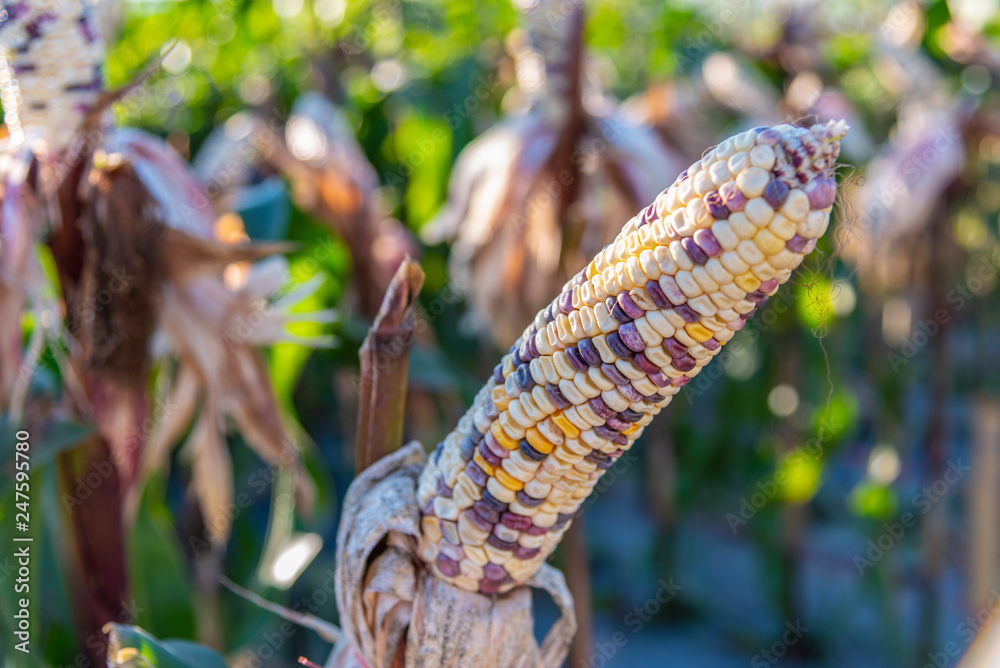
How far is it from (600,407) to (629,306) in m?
0.06

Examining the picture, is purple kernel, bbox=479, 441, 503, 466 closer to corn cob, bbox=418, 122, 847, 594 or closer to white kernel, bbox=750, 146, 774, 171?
corn cob, bbox=418, 122, 847, 594

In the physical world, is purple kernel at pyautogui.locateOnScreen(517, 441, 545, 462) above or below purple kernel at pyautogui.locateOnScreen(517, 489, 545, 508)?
above

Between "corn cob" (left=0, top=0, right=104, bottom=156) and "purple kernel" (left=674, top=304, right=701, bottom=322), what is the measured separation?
597mm

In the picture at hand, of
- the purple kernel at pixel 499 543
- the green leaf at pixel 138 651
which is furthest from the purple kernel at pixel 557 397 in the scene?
the green leaf at pixel 138 651

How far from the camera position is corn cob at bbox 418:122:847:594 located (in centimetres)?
34

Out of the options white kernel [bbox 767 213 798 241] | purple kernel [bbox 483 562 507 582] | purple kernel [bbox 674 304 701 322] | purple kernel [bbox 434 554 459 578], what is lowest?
purple kernel [bbox 483 562 507 582]

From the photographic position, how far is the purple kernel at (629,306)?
39 centimetres

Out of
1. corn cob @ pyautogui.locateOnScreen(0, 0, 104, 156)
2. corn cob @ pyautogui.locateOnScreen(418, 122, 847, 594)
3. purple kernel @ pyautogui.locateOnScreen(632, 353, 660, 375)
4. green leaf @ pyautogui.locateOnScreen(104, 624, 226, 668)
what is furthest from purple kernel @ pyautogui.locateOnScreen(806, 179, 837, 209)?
corn cob @ pyautogui.locateOnScreen(0, 0, 104, 156)

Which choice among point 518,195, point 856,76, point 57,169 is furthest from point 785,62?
point 856,76

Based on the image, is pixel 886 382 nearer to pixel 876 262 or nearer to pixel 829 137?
pixel 876 262

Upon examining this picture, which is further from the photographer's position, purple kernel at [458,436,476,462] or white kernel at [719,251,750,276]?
purple kernel at [458,436,476,462]

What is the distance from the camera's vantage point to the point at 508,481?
1.52 feet

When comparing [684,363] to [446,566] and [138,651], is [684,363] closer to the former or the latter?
[446,566]

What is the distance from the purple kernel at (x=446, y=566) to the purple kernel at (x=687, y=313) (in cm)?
22
